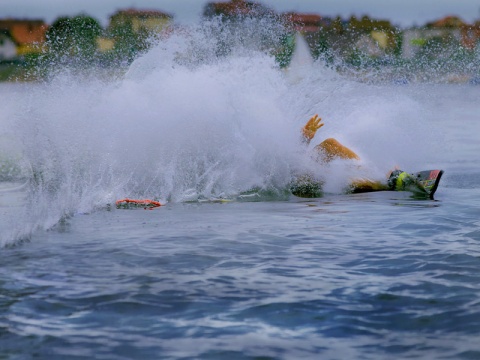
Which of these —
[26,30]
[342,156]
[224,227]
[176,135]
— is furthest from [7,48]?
[224,227]

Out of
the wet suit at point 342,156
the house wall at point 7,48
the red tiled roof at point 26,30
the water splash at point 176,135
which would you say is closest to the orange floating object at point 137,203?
the water splash at point 176,135

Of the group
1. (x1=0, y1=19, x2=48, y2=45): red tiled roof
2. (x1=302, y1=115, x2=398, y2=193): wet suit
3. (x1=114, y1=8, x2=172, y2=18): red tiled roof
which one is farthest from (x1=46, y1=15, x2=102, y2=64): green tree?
(x1=302, y1=115, x2=398, y2=193): wet suit

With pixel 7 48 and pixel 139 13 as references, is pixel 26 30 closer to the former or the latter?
pixel 7 48

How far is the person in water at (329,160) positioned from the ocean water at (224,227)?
129mm

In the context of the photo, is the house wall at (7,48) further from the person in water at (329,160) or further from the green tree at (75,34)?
the person in water at (329,160)

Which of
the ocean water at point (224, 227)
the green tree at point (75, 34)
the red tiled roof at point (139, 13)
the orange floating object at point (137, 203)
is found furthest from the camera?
the red tiled roof at point (139, 13)

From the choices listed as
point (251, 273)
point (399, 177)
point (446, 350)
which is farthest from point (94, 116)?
point (446, 350)

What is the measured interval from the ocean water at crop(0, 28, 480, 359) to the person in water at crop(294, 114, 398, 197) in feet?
0.42

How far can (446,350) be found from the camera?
443 centimetres

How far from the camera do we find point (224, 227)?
301 inches

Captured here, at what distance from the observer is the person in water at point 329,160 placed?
32.3 ft

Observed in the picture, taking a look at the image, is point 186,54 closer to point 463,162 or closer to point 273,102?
point 273,102

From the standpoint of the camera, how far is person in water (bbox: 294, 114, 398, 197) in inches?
388

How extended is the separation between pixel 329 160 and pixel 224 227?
271cm
